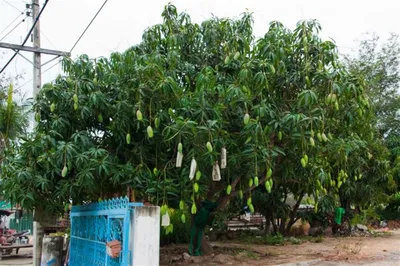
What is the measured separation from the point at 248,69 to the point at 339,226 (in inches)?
482

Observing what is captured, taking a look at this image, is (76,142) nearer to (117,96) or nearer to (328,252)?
(117,96)

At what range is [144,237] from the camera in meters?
5.90

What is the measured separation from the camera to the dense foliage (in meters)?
7.85

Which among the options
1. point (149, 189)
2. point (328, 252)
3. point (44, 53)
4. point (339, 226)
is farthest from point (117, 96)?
point (339, 226)

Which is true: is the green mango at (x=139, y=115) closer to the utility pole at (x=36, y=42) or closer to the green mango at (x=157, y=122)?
the green mango at (x=157, y=122)

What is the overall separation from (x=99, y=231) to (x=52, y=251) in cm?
250

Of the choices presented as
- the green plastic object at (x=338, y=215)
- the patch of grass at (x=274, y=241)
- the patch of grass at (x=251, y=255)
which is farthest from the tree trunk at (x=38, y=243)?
the green plastic object at (x=338, y=215)

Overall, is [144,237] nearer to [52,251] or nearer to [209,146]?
[209,146]

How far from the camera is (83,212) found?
807 cm

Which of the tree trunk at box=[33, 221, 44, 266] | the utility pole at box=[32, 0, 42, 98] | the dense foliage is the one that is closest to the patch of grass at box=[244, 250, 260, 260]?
the dense foliage

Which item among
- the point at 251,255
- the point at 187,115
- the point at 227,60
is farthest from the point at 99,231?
the point at 251,255

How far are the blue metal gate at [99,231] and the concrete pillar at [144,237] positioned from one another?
9 centimetres

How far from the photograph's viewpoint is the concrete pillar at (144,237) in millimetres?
5855

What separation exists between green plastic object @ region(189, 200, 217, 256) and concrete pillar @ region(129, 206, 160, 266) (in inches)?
169
